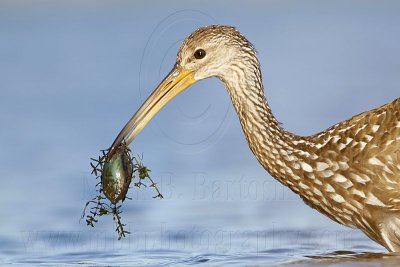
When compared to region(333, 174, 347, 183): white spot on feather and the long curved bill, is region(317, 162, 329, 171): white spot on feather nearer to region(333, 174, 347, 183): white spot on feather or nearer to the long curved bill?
region(333, 174, 347, 183): white spot on feather

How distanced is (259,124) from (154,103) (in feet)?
3.06

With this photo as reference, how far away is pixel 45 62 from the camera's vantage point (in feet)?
60.8

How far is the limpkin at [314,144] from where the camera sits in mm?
10555

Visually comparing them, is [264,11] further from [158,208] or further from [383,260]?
[383,260]

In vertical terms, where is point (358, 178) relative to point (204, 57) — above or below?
below

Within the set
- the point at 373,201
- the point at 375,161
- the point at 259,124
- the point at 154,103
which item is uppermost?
the point at 154,103

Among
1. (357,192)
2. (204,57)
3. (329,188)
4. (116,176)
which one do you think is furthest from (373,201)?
(116,176)

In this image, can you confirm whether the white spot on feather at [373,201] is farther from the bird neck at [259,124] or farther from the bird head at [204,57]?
the bird head at [204,57]

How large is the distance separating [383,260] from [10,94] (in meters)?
7.81

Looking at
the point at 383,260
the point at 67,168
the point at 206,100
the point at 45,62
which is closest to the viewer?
the point at 383,260

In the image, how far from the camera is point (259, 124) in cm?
1123

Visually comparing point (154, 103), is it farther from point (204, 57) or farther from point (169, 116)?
point (169, 116)

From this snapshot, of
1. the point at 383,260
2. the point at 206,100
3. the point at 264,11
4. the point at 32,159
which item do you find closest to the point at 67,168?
the point at 32,159

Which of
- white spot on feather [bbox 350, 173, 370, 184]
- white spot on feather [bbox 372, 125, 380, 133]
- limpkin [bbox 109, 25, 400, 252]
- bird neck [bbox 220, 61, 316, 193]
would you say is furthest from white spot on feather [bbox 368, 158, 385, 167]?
bird neck [bbox 220, 61, 316, 193]
